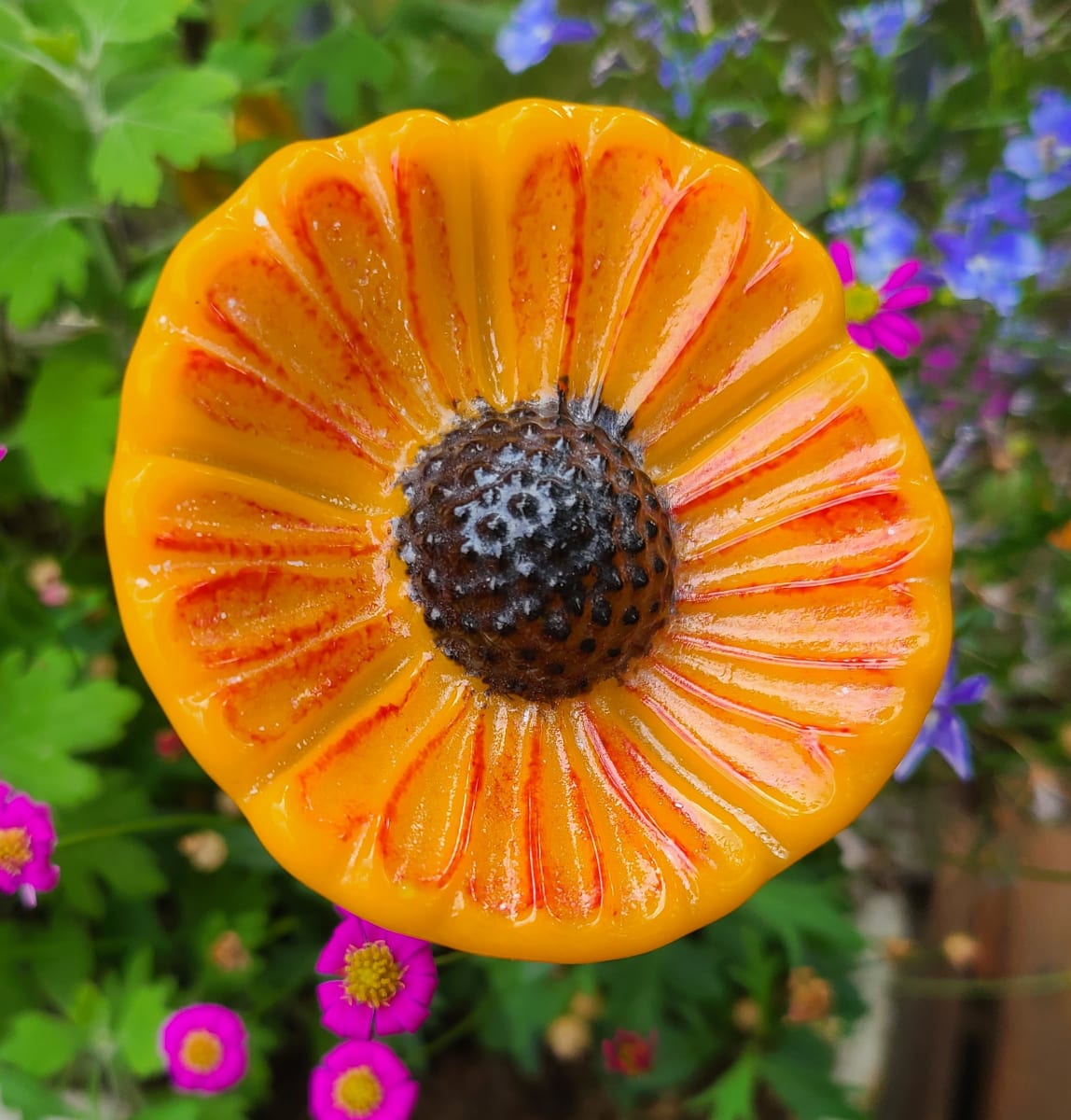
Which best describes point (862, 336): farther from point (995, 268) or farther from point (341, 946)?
point (341, 946)

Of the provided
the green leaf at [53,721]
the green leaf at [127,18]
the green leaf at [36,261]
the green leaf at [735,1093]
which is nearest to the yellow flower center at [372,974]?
the green leaf at [53,721]

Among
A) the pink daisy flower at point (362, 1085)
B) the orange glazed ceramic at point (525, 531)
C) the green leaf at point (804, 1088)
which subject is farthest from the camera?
the green leaf at point (804, 1088)

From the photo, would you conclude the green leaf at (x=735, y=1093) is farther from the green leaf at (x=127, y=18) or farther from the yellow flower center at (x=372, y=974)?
the green leaf at (x=127, y=18)

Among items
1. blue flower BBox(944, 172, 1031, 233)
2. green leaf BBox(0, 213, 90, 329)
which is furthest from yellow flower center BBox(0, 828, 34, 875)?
blue flower BBox(944, 172, 1031, 233)

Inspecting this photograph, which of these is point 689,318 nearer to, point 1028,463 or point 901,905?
point 1028,463

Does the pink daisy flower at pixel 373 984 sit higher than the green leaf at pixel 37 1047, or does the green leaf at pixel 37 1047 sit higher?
the pink daisy flower at pixel 373 984

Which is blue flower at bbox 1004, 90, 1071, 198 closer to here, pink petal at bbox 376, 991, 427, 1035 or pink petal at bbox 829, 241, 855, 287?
pink petal at bbox 829, 241, 855, 287
